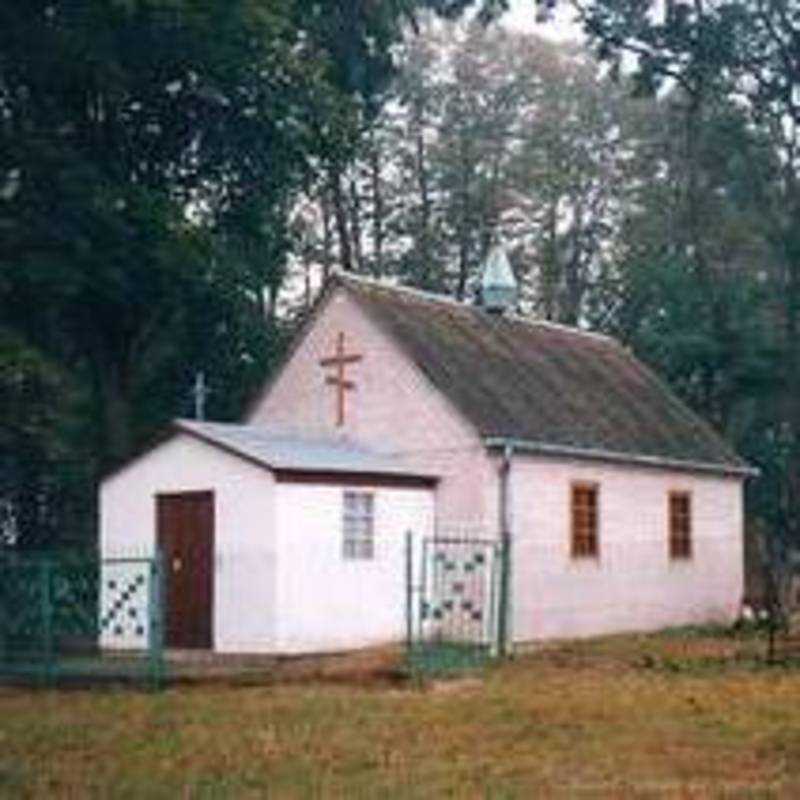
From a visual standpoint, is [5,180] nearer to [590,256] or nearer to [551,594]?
[551,594]

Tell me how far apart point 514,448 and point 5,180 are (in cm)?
1264

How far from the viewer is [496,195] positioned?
187 feet

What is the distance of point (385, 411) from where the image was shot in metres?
29.5

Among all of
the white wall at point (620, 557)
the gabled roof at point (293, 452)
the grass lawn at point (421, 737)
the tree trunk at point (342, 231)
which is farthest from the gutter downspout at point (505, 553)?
the tree trunk at point (342, 231)

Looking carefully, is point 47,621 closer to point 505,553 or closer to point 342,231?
point 505,553

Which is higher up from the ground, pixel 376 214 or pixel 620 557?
pixel 376 214

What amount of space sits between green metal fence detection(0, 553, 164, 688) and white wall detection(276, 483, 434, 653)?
2174 millimetres

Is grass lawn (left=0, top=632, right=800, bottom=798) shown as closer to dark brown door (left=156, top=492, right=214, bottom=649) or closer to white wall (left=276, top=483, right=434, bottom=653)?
white wall (left=276, top=483, right=434, bottom=653)

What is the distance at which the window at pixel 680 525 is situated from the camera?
33375 mm

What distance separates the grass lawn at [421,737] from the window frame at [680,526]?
35.2ft

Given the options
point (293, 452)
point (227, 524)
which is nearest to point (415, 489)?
point (293, 452)

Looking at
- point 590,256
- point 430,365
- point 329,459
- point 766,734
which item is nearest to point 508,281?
point 430,365

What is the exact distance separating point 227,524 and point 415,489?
139 inches

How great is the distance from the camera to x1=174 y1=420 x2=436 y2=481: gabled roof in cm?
2616
